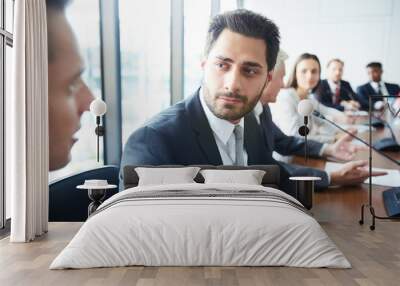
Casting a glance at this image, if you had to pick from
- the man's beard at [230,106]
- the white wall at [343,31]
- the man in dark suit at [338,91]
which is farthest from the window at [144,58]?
the man in dark suit at [338,91]

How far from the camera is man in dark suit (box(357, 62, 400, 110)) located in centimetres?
685

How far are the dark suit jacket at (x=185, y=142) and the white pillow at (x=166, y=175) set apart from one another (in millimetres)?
306

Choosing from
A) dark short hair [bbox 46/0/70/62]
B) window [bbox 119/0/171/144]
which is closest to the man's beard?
window [bbox 119/0/171/144]

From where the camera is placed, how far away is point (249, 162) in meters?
6.80

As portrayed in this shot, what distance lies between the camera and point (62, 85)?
6.80 metres

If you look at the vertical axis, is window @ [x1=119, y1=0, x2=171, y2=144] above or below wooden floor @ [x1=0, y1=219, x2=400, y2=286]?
above

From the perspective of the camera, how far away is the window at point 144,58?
696cm

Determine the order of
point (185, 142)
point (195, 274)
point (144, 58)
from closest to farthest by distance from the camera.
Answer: point (195, 274)
point (185, 142)
point (144, 58)

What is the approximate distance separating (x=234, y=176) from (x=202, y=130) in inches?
32.6

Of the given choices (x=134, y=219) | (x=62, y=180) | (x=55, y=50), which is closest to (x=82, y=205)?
(x=62, y=180)

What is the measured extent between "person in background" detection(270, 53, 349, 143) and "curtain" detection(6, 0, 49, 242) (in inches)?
113

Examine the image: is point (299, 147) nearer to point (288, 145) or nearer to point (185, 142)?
point (288, 145)

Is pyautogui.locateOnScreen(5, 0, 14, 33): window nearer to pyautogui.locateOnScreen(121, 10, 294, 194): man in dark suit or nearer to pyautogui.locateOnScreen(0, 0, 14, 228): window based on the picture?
pyautogui.locateOnScreen(0, 0, 14, 228): window

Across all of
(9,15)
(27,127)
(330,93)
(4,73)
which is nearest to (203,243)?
(27,127)
